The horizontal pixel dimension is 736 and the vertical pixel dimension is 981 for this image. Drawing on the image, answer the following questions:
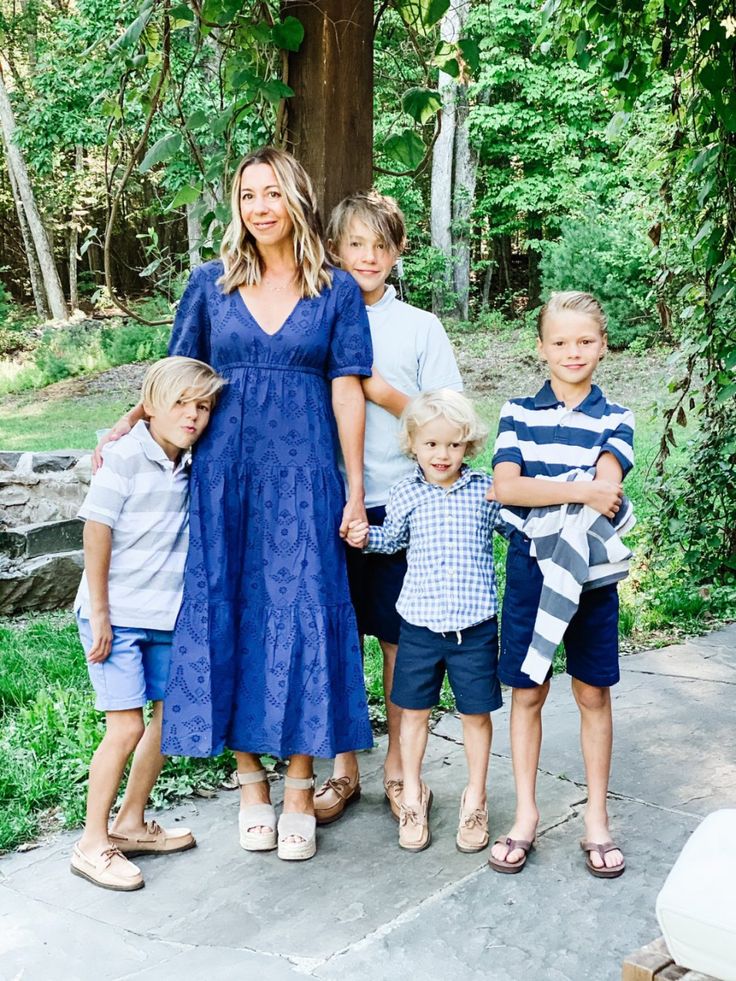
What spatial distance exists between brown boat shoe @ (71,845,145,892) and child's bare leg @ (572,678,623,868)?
3.87 feet

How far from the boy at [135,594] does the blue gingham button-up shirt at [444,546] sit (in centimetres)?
57

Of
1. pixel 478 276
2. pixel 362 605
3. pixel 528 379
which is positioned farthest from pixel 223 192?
pixel 478 276

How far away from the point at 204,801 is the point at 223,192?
2068 mm

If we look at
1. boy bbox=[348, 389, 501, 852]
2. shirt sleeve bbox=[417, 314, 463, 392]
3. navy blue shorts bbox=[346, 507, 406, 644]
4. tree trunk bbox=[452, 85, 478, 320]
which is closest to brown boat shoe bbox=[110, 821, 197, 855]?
boy bbox=[348, 389, 501, 852]

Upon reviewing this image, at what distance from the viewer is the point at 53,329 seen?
18.0m

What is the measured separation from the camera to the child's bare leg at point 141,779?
9.62ft

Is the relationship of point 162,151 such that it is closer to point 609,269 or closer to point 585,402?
point 585,402

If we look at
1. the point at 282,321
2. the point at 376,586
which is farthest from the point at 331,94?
the point at 376,586

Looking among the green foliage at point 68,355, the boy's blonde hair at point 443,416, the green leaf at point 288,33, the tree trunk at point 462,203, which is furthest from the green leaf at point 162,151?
the tree trunk at point 462,203

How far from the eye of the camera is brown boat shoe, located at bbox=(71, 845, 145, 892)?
8.96 ft

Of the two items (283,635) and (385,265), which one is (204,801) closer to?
(283,635)

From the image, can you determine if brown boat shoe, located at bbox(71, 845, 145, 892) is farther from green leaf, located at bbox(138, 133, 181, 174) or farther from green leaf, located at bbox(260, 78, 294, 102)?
green leaf, located at bbox(260, 78, 294, 102)

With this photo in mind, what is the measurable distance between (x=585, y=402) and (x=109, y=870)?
1715mm

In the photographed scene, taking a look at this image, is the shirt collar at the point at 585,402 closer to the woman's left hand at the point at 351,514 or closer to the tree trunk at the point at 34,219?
the woman's left hand at the point at 351,514
